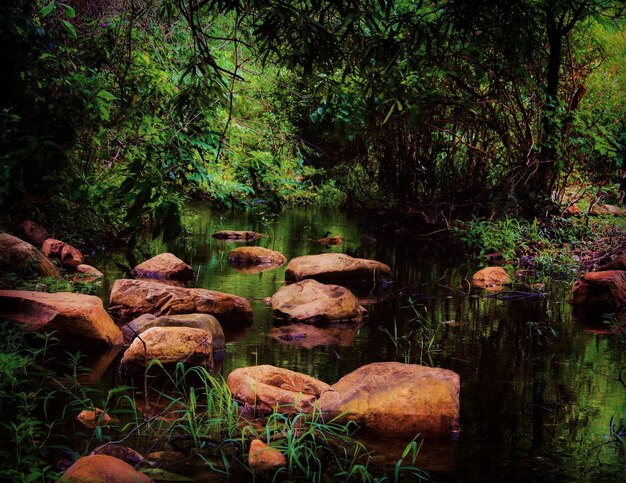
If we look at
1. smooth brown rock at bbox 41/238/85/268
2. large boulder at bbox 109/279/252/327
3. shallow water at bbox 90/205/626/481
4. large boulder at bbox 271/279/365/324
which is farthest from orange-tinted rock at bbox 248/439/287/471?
smooth brown rock at bbox 41/238/85/268

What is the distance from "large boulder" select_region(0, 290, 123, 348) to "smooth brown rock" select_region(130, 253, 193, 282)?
274 cm

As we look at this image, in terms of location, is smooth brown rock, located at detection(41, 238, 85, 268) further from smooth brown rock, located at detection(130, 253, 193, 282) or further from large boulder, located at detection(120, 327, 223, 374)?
large boulder, located at detection(120, 327, 223, 374)

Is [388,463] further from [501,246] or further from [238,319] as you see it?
[501,246]

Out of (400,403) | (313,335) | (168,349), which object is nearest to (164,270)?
(313,335)

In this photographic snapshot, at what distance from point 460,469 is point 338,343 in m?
2.43

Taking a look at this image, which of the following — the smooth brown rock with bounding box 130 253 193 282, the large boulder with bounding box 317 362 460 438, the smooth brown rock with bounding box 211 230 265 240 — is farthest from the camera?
the smooth brown rock with bounding box 211 230 265 240

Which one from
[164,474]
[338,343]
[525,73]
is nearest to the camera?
[164,474]

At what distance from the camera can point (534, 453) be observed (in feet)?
13.4

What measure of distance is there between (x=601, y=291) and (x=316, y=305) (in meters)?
2.93

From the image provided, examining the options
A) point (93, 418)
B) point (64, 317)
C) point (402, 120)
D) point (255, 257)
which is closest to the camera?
point (93, 418)

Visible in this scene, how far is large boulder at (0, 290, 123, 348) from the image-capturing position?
18.6ft

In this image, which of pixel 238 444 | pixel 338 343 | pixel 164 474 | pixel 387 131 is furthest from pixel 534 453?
pixel 387 131

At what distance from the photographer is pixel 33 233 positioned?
9547mm

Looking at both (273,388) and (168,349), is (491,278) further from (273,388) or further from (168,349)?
(273,388)
